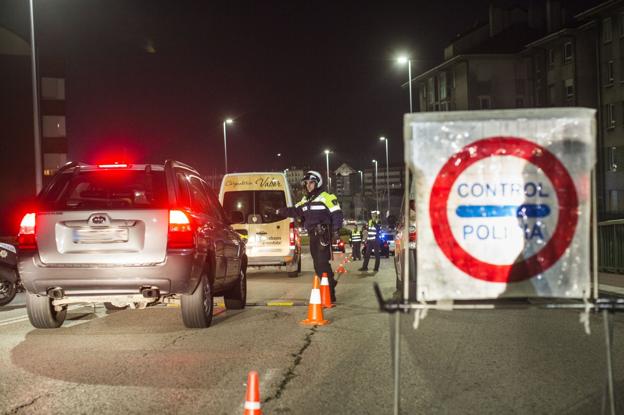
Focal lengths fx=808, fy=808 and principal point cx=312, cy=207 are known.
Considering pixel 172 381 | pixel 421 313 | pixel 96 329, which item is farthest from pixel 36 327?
pixel 421 313

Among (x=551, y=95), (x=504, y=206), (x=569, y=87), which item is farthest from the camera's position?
(x=551, y=95)

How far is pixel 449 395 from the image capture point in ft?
19.6

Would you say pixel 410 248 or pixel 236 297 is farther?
pixel 410 248

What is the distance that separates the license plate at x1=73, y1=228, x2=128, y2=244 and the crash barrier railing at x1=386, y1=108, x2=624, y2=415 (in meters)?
4.94

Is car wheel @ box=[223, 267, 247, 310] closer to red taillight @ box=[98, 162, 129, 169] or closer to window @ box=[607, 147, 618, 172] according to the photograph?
red taillight @ box=[98, 162, 129, 169]

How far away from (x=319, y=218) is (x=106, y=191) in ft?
11.5

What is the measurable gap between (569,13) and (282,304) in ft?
184

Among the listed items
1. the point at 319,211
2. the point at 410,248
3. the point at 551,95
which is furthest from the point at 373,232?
the point at 551,95

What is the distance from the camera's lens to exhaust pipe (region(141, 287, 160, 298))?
8.62m

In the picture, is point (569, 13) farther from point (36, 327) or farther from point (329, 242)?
point (36, 327)

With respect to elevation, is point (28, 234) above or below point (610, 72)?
below

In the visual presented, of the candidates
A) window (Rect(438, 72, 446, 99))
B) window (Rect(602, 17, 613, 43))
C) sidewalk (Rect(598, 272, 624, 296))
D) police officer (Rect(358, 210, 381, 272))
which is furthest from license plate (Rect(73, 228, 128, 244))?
window (Rect(438, 72, 446, 99))

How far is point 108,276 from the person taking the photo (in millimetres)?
8586

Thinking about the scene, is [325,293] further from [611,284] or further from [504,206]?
[504,206]
